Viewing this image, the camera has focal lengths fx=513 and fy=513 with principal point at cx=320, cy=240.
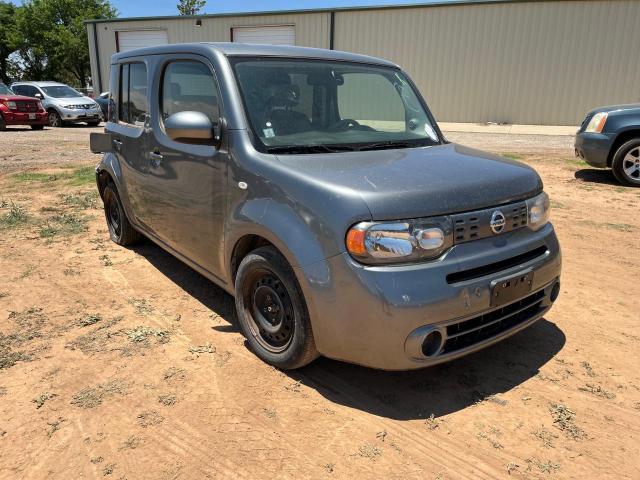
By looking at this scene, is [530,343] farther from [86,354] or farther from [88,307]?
[88,307]

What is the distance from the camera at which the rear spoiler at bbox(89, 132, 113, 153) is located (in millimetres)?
5034

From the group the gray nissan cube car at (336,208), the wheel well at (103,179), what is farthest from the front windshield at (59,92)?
the gray nissan cube car at (336,208)

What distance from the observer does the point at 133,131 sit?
443 cm

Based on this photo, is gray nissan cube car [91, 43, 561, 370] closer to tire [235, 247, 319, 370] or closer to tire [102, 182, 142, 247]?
tire [235, 247, 319, 370]

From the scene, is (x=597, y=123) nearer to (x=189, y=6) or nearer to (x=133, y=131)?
(x=133, y=131)

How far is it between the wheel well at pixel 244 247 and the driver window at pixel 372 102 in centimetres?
116

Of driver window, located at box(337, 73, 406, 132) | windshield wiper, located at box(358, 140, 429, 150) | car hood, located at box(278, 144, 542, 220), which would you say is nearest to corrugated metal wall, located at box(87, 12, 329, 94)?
driver window, located at box(337, 73, 406, 132)

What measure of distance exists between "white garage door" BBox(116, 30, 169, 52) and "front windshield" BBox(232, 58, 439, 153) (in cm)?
2504

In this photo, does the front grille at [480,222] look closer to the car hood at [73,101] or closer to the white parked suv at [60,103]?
the white parked suv at [60,103]

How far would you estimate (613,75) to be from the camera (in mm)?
19734

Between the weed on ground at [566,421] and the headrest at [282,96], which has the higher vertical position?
the headrest at [282,96]

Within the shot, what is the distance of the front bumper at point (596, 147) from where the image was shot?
825 centimetres

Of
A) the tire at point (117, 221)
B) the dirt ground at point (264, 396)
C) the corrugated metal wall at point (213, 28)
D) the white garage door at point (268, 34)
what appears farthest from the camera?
the white garage door at point (268, 34)

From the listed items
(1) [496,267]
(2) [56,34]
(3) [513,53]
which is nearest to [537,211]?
(1) [496,267]
